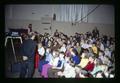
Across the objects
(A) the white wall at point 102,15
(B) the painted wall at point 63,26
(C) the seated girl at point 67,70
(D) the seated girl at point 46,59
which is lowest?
(C) the seated girl at point 67,70

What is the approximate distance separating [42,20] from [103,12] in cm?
67

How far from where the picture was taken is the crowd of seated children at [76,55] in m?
2.58

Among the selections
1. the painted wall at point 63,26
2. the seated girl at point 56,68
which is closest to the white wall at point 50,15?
the painted wall at point 63,26

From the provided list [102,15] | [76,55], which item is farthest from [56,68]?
[102,15]

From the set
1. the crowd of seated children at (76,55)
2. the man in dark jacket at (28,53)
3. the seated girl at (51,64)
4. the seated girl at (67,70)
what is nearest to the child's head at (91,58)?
the crowd of seated children at (76,55)

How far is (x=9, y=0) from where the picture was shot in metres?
2.60

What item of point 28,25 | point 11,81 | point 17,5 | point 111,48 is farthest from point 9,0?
point 111,48

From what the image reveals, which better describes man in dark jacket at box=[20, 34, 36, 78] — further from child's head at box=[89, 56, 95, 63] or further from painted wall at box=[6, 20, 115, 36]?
child's head at box=[89, 56, 95, 63]

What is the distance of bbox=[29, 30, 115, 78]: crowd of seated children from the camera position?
8.45 feet

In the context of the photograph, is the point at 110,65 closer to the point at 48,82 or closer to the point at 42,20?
the point at 48,82

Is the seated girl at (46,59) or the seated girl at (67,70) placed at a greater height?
the seated girl at (46,59)

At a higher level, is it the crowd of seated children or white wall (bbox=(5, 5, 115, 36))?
white wall (bbox=(5, 5, 115, 36))

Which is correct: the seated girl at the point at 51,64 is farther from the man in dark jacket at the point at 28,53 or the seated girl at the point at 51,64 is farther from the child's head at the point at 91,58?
the child's head at the point at 91,58

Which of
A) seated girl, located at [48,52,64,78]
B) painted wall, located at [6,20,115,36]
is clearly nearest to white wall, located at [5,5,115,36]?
painted wall, located at [6,20,115,36]
